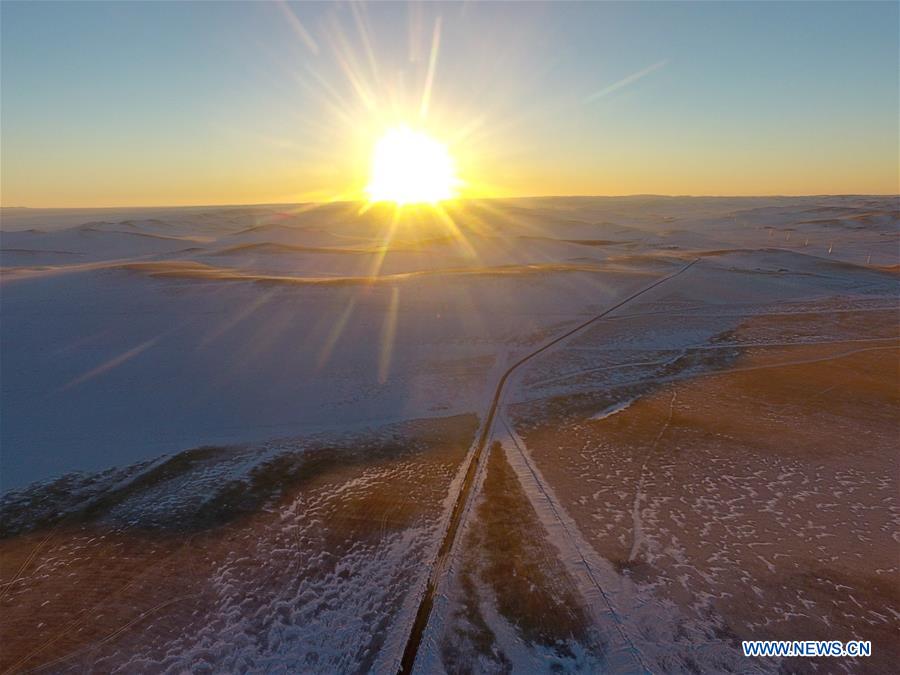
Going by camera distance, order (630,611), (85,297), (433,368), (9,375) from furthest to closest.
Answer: (85,297), (433,368), (9,375), (630,611)

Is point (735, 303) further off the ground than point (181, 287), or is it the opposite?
point (181, 287)

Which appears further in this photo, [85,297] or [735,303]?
[735,303]

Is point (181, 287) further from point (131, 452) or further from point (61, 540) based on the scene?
point (61, 540)

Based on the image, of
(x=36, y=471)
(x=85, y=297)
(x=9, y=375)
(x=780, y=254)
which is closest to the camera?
(x=36, y=471)

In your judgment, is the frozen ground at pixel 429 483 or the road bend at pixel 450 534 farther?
the frozen ground at pixel 429 483

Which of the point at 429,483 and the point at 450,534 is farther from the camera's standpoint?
the point at 429,483

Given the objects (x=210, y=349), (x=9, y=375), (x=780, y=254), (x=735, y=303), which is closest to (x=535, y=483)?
(x=210, y=349)

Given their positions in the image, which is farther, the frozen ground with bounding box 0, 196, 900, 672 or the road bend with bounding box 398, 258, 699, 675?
the frozen ground with bounding box 0, 196, 900, 672
